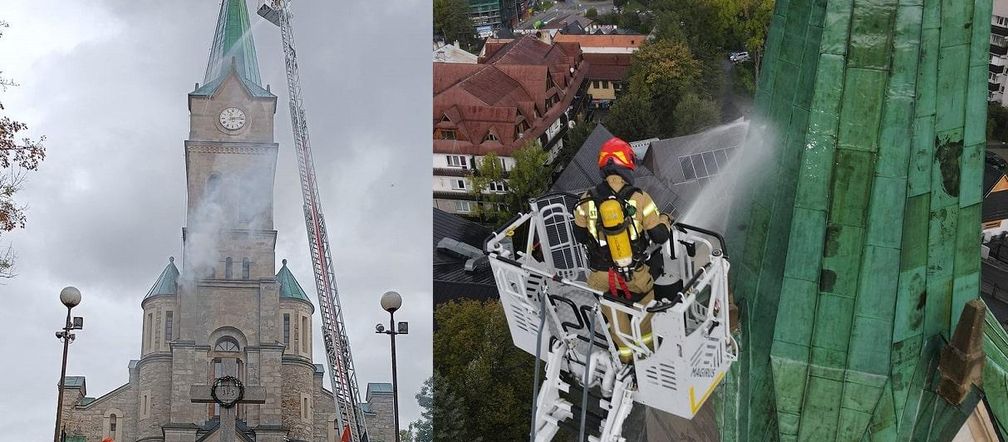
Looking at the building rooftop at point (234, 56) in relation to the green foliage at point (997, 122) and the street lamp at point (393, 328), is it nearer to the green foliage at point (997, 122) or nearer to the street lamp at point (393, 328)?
the street lamp at point (393, 328)

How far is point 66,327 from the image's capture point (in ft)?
24.0

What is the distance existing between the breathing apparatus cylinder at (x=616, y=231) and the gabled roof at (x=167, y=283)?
13.7 feet

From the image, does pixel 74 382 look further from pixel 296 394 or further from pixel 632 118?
pixel 632 118

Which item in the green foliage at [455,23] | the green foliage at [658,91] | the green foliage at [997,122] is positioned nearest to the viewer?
the green foliage at [997,122]

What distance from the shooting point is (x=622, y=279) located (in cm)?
409

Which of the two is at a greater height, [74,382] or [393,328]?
[393,328]

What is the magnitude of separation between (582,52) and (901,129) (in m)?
3.64

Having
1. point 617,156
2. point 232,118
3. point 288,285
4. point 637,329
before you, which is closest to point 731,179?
point 617,156

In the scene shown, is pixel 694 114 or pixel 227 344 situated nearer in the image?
pixel 694 114

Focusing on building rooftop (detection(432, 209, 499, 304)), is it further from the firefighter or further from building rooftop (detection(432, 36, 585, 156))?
the firefighter

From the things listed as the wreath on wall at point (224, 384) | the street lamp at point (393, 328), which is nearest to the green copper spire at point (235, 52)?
the street lamp at point (393, 328)

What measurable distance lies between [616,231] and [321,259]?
403 cm

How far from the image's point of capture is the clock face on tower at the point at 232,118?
7.56 m

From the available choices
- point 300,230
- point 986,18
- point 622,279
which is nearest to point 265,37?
point 300,230
